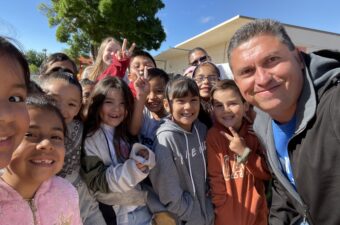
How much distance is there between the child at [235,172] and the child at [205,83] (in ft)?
1.06

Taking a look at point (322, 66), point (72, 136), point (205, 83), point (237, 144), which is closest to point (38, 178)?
point (72, 136)

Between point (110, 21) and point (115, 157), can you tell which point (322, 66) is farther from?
point (110, 21)

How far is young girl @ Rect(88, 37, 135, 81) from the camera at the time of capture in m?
3.39

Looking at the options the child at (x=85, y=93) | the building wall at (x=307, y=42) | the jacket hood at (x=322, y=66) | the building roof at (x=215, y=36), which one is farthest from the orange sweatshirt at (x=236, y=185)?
the building wall at (x=307, y=42)

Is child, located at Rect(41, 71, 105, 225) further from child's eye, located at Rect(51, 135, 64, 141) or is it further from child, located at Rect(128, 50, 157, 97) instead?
child, located at Rect(128, 50, 157, 97)

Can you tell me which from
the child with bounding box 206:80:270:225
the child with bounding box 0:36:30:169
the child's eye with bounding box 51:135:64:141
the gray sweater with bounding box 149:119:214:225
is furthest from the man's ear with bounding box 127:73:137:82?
the child with bounding box 0:36:30:169

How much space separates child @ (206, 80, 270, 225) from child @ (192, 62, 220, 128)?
1.06 feet

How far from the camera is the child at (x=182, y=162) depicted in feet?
7.82

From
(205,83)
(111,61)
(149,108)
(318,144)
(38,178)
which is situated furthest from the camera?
(111,61)

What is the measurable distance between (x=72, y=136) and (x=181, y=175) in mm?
998

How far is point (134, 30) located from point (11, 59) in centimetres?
1714

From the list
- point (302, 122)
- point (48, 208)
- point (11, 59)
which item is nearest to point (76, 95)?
point (48, 208)

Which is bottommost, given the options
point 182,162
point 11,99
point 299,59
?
point 182,162

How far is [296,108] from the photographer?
1.74m
